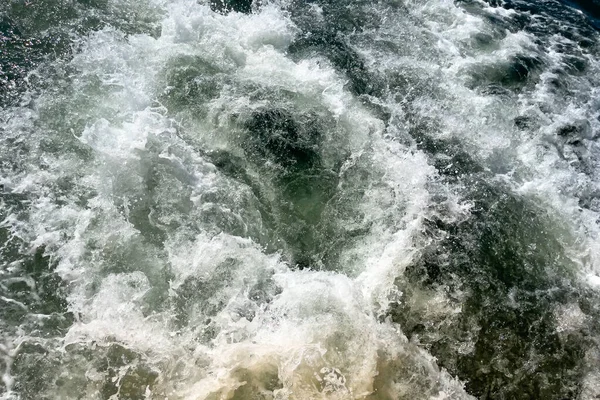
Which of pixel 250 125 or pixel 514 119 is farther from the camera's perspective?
pixel 514 119

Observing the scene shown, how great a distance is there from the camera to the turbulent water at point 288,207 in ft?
16.7

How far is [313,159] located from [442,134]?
92.9 inches

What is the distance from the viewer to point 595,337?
5.85 m

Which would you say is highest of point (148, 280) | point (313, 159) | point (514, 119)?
point (514, 119)

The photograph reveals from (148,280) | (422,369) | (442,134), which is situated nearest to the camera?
(422,369)

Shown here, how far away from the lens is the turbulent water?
16.7ft

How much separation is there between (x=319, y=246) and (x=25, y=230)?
3.77 metres

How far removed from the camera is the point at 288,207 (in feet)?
21.9

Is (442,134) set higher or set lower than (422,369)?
higher

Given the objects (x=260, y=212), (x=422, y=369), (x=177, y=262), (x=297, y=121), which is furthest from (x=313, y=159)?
(x=422, y=369)

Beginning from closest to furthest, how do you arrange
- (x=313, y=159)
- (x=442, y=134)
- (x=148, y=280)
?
(x=148, y=280) → (x=313, y=159) → (x=442, y=134)

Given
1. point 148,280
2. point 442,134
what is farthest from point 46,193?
point 442,134

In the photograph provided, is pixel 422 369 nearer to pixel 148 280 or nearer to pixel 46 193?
pixel 148 280

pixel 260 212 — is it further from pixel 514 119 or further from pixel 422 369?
pixel 514 119
